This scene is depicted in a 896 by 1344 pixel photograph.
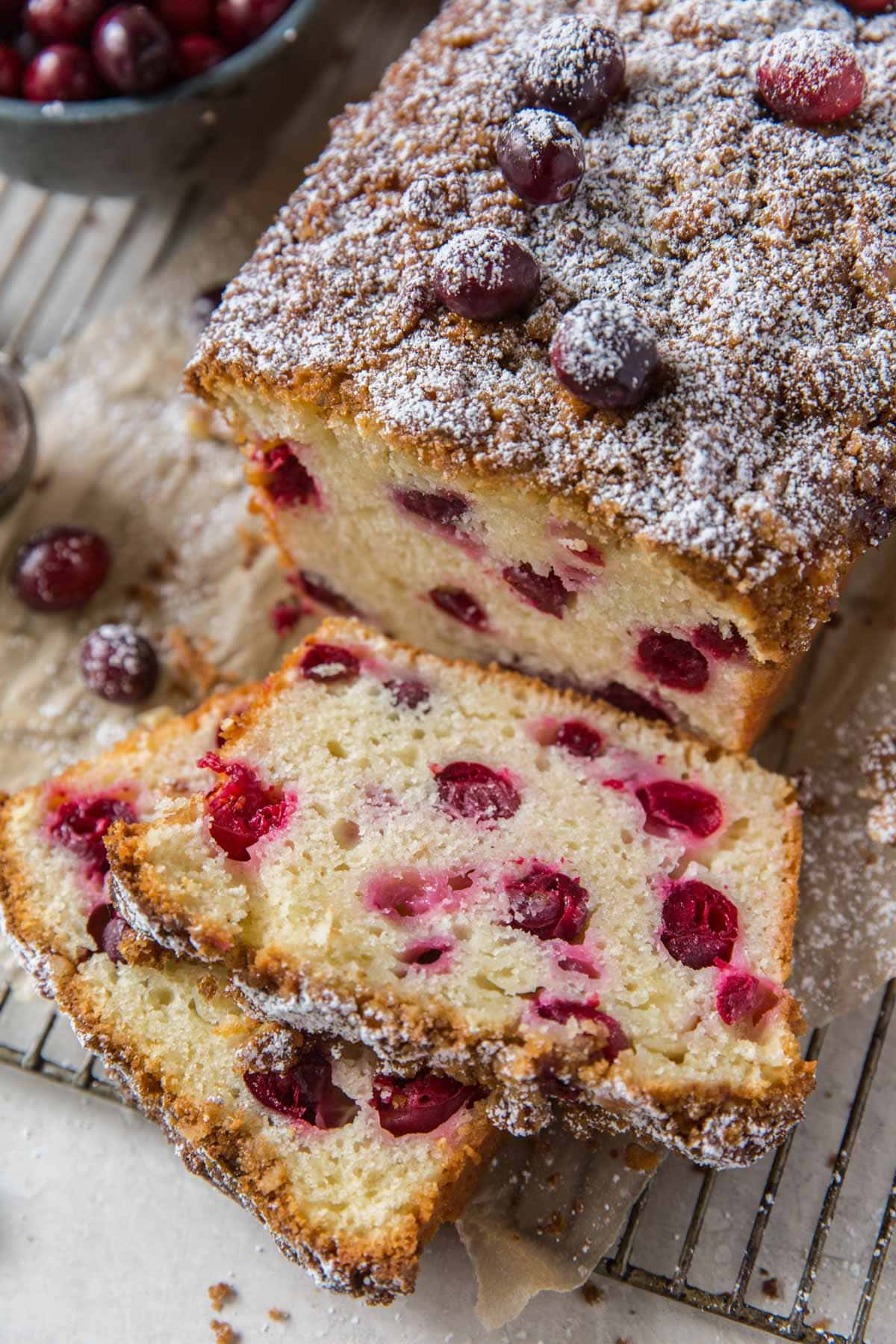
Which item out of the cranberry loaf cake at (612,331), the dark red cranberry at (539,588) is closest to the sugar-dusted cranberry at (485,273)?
the cranberry loaf cake at (612,331)

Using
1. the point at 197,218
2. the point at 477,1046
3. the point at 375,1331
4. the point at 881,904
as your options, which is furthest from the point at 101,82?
the point at 375,1331

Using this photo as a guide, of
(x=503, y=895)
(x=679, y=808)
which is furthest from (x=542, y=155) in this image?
(x=503, y=895)

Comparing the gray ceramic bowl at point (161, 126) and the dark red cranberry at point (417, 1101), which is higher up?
the gray ceramic bowl at point (161, 126)

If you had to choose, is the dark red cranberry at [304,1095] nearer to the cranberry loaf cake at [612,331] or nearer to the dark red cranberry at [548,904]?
the dark red cranberry at [548,904]

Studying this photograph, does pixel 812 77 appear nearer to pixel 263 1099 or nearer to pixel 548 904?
pixel 548 904

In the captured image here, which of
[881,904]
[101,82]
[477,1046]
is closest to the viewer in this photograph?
[477,1046]

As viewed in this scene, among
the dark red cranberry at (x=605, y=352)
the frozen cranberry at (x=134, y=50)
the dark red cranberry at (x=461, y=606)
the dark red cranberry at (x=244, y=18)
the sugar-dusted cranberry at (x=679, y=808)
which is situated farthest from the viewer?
the dark red cranberry at (x=244, y=18)

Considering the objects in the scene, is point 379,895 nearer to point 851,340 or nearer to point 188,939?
point 188,939
